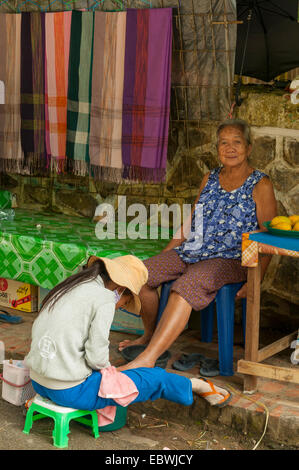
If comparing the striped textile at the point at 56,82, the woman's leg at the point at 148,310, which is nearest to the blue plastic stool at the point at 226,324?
the woman's leg at the point at 148,310

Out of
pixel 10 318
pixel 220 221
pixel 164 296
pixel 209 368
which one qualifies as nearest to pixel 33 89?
pixel 10 318

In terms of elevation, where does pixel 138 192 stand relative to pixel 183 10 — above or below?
below

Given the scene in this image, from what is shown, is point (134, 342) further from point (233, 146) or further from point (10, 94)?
point (10, 94)

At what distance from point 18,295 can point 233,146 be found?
2101mm

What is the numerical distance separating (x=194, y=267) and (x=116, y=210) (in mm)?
1677

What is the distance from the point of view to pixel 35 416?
11.0 ft

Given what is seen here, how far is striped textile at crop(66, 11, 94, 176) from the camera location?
189 inches

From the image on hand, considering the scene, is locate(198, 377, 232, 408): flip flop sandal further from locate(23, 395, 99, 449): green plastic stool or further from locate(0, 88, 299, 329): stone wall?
locate(0, 88, 299, 329): stone wall

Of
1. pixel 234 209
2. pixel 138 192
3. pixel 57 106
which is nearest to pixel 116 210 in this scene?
pixel 138 192

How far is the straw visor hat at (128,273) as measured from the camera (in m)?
3.20

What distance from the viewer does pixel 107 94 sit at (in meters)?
4.76

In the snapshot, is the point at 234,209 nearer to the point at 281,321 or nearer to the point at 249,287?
the point at 249,287

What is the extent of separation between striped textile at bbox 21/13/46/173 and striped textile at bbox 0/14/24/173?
0.06 meters

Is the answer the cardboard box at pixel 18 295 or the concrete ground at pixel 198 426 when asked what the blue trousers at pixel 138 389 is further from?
the cardboard box at pixel 18 295
